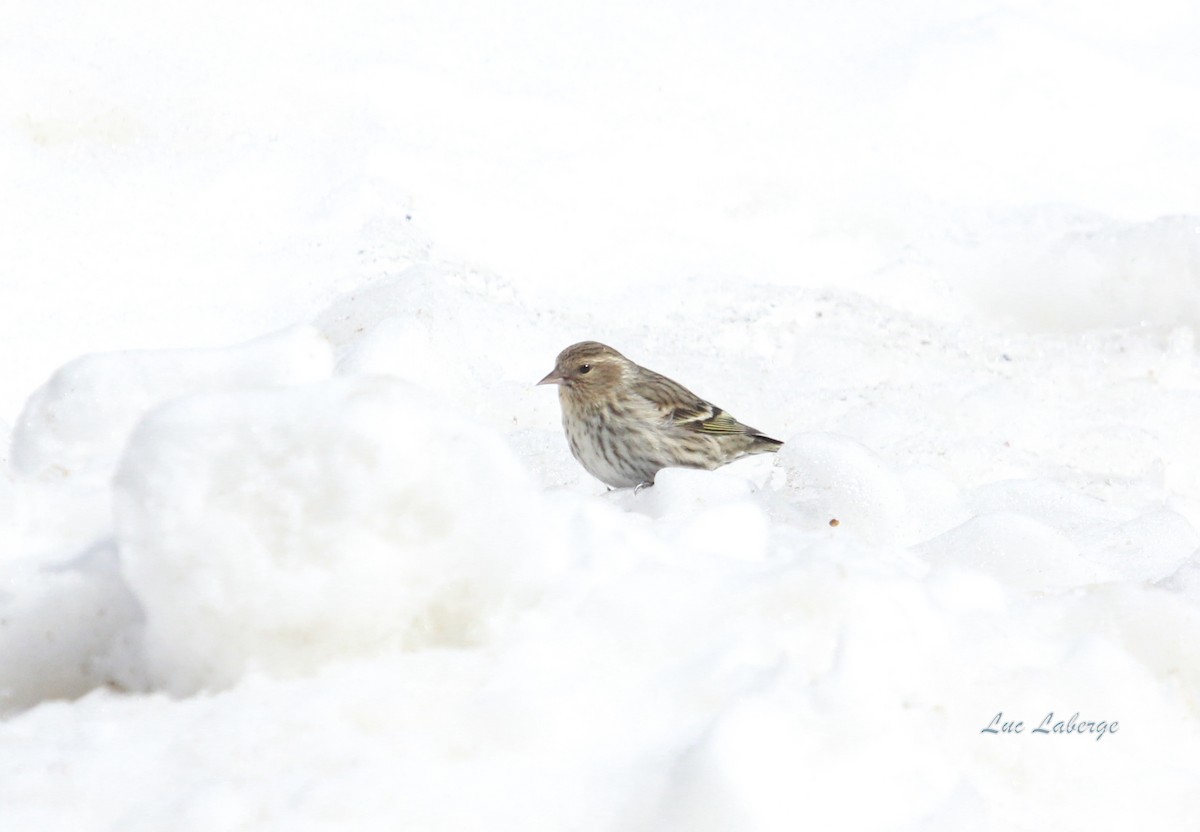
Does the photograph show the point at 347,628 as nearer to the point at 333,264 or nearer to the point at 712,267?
the point at 333,264

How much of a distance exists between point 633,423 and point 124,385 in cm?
258

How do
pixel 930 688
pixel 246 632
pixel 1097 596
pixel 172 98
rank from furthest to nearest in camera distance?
pixel 172 98 < pixel 1097 596 < pixel 930 688 < pixel 246 632

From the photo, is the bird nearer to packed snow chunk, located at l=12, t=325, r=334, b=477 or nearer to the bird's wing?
the bird's wing

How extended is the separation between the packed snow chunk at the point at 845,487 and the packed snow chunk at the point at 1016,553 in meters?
0.25

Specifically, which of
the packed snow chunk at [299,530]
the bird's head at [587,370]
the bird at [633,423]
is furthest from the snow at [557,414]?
Result: the bird's head at [587,370]

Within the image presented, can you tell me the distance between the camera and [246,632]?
79.5 inches

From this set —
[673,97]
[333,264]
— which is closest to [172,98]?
[333,264]

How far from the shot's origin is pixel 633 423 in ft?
17.0

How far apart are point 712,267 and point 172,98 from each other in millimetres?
2741

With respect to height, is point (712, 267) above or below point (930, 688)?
below

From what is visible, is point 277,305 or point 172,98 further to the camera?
point 172,98

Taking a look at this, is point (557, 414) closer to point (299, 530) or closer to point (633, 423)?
point (633, 423)

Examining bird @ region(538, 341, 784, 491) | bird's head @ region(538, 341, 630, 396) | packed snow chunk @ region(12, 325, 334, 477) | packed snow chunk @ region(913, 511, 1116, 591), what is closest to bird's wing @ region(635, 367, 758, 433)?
bird @ region(538, 341, 784, 491)

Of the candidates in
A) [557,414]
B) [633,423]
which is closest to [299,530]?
[633,423]
